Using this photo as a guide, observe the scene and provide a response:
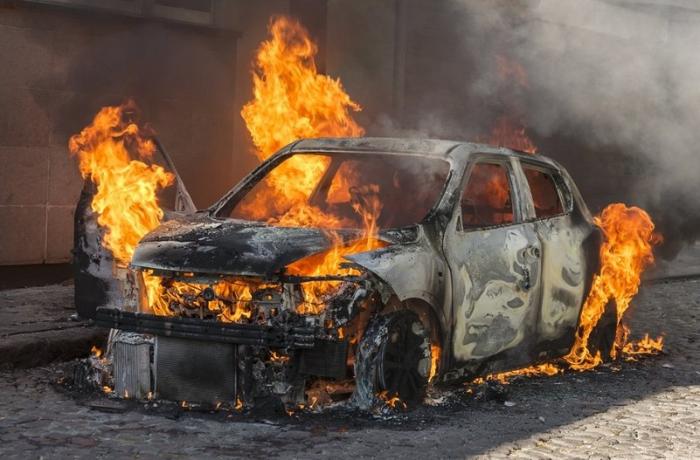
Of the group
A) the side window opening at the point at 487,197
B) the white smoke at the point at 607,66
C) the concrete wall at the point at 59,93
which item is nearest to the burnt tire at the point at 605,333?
the side window opening at the point at 487,197

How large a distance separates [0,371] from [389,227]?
113 inches

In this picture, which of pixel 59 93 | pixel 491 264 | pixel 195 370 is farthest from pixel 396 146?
pixel 59 93

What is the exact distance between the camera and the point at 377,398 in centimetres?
657

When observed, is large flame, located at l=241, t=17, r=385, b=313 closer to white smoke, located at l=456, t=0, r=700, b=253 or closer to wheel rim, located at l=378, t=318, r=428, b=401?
wheel rim, located at l=378, t=318, r=428, b=401

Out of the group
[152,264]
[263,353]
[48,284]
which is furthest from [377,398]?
[48,284]

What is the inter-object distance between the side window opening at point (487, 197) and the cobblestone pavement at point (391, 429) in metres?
1.10

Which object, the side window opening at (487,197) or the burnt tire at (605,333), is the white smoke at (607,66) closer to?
the burnt tire at (605,333)

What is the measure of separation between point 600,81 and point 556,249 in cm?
800

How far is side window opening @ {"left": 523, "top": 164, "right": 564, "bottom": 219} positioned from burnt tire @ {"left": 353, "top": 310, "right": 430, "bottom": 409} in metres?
1.74

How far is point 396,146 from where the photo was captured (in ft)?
25.2

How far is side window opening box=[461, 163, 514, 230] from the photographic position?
292 inches

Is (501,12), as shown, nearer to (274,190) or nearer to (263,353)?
(274,190)

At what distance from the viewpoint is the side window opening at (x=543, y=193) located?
8195 mm

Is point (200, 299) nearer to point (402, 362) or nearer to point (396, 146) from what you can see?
point (402, 362)
